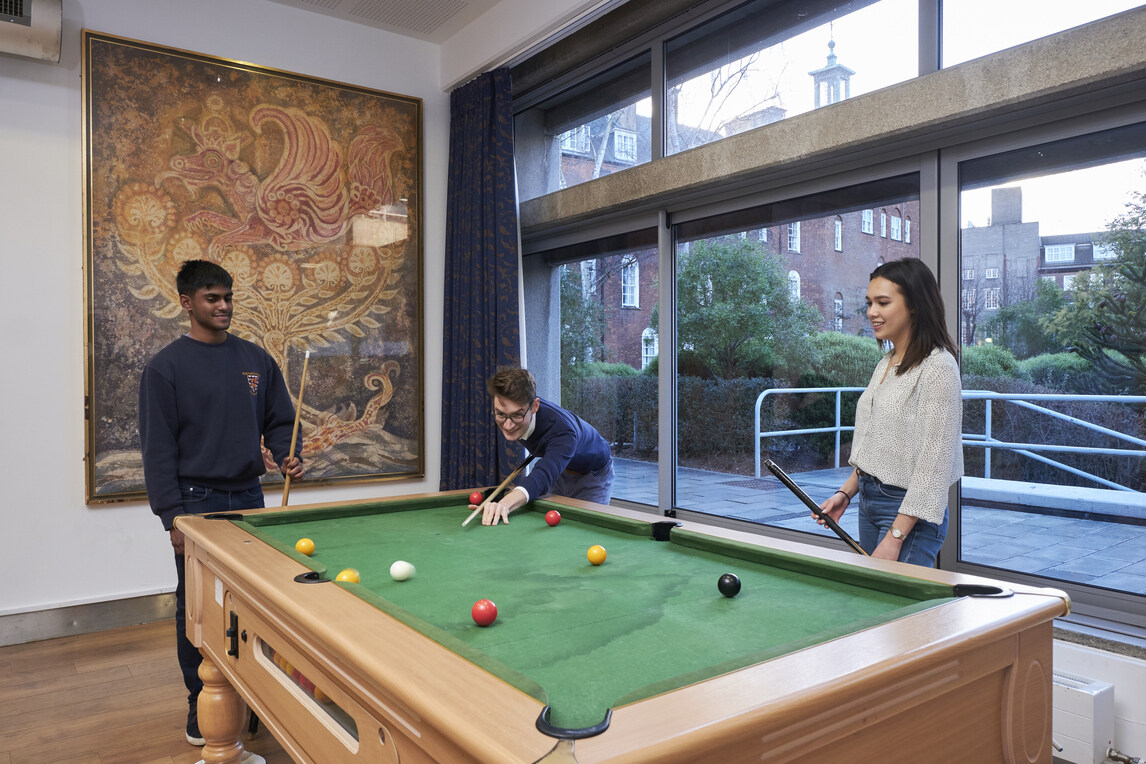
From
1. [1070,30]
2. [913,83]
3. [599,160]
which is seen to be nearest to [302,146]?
[599,160]

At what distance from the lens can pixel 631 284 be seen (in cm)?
392

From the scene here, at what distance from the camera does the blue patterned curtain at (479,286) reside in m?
4.13

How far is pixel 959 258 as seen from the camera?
249cm

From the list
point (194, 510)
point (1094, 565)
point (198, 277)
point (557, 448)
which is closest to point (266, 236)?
point (198, 277)

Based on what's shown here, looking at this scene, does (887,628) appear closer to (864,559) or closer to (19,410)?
(864,559)

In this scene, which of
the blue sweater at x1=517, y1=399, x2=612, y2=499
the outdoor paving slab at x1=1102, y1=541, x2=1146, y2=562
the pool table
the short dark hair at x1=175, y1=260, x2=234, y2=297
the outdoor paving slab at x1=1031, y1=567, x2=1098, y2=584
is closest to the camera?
the pool table

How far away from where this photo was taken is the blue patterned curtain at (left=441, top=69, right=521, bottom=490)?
163 inches

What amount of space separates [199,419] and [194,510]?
31 centimetres

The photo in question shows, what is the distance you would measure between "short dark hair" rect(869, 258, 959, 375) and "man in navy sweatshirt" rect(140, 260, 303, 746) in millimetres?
2174

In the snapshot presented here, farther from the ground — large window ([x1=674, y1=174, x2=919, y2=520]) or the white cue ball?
large window ([x1=674, y1=174, x2=919, y2=520])

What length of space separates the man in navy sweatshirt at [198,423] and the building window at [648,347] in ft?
6.15

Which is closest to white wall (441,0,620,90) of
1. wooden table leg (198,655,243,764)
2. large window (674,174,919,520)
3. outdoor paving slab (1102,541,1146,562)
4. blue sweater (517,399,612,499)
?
large window (674,174,919,520)

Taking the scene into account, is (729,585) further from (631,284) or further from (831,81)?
(631,284)

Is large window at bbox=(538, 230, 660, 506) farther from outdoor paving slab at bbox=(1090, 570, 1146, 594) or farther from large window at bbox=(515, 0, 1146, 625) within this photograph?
outdoor paving slab at bbox=(1090, 570, 1146, 594)
